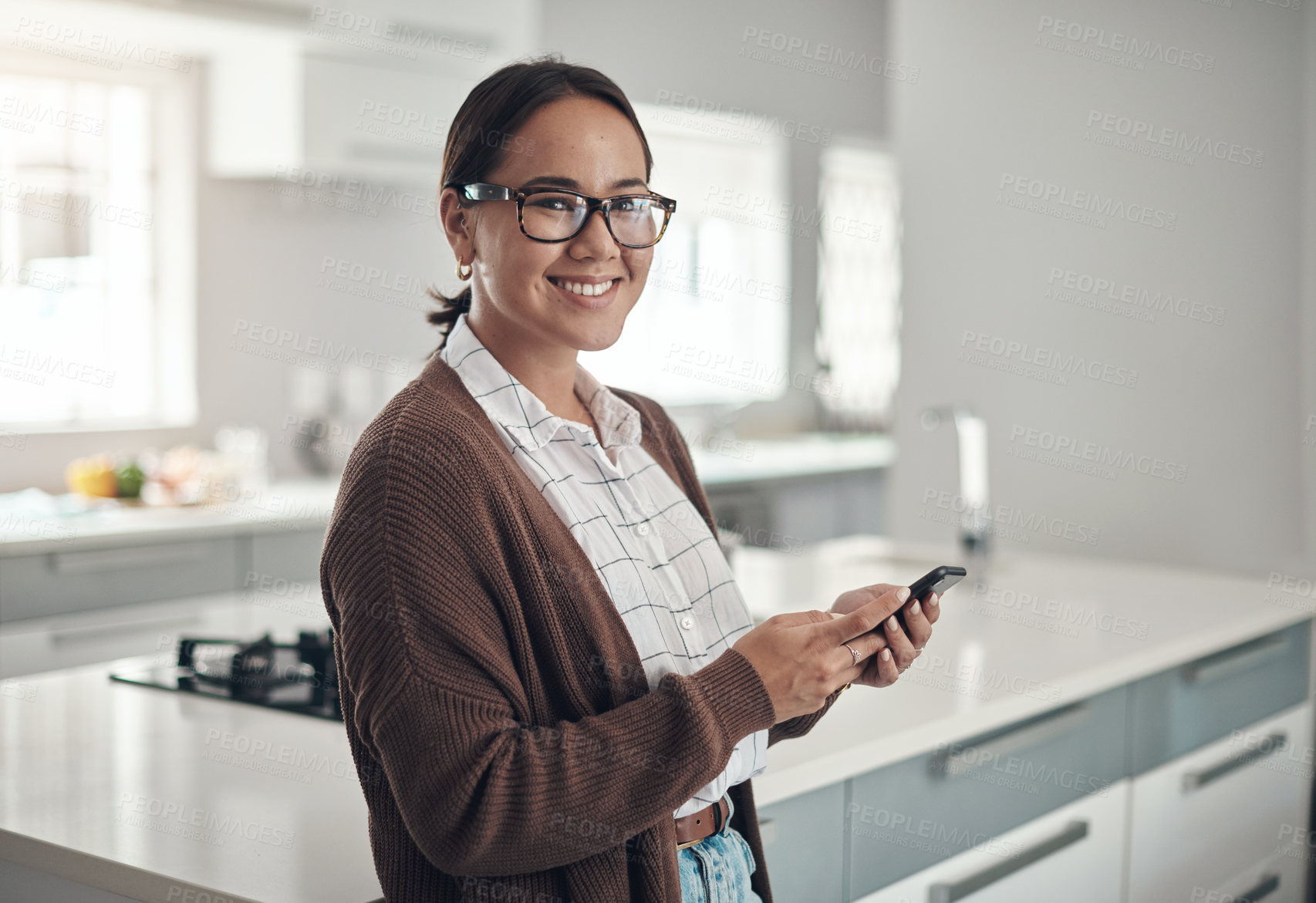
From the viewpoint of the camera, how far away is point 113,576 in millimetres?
2812

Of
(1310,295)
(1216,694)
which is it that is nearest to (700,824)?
(1216,694)

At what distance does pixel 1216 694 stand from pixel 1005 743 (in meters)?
0.62

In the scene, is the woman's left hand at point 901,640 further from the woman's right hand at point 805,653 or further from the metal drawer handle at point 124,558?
the metal drawer handle at point 124,558

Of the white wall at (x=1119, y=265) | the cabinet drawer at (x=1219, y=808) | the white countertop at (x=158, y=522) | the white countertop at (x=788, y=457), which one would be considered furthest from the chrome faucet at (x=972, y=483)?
the white countertop at (x=788, y=457)

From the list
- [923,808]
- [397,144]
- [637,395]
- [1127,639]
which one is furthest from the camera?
[397,144]

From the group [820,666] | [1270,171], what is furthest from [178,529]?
[1270,171]

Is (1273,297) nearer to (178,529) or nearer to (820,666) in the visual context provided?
(820,666)

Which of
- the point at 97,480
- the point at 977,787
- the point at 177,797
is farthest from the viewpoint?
the point at 97,480

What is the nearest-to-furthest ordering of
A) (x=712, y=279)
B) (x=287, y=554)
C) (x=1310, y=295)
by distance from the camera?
1. (x=1310, y=295)
2. (x=287, y=554)
3. (x=712, y=279)

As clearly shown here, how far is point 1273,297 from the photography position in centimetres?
240

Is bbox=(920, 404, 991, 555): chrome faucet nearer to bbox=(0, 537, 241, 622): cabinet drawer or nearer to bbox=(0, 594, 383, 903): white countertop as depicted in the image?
bbox=(0, 594, 383, 903): white countertop

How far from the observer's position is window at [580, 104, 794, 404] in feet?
16.7

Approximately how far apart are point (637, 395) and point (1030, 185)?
180 cm

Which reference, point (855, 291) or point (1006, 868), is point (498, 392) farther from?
point (855, 291)
